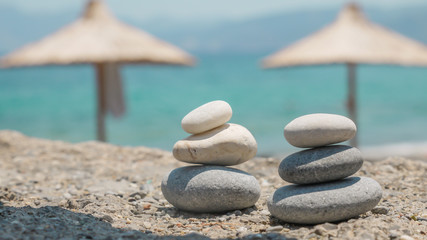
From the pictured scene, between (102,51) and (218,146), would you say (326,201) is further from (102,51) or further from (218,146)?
(102,51)

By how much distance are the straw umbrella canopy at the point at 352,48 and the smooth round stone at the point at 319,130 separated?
5.02 m

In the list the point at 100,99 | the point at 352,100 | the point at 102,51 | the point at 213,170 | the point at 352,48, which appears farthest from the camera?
the point at 352,100

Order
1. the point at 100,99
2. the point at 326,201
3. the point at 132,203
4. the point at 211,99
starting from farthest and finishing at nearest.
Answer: the point at 211,99, the point at 100,99, the point at 132,203, the point at 326,201

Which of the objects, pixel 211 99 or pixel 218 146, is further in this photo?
pixel 211 99

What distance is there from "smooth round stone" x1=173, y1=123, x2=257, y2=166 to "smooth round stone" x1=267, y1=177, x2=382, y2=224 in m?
0.56

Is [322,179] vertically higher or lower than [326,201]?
higher

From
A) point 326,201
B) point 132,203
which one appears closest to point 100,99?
point 132,203

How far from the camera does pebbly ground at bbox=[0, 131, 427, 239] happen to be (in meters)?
3.35

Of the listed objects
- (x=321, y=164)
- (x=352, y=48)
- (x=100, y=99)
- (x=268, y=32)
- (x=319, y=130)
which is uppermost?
(x=268, y=32)

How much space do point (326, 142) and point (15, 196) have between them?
2829 mm

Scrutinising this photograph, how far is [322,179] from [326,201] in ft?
0.61

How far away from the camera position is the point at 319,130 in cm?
361

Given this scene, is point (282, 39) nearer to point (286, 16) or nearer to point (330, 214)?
point (286, 16)

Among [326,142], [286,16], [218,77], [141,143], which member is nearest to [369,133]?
[141,143]
